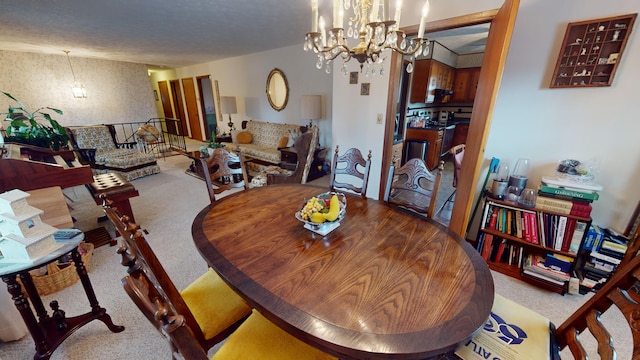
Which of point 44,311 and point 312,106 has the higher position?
point 312,106

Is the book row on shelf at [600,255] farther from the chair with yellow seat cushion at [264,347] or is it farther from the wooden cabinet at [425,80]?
the wooden cabinet at [425,80]

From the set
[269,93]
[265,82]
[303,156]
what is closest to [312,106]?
[303,156]

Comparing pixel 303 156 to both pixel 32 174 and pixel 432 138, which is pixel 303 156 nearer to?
pixel 32 174

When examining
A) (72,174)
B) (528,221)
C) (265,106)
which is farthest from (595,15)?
(265,106)

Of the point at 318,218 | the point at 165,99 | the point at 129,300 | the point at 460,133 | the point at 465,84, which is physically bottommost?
the point at 129,300

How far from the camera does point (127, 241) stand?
81 centimetres

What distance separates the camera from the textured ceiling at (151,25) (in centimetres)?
254

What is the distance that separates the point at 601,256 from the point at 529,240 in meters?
0.40

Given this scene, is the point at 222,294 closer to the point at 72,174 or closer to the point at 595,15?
the point at 72,174

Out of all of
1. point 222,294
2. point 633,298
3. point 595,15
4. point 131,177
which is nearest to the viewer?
point 633,298

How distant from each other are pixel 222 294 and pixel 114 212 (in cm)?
61

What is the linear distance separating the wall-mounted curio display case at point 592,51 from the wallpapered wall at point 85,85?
8.26m

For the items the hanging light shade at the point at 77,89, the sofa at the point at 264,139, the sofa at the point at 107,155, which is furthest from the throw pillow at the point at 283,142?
the hanging light shade at the point at 77,89

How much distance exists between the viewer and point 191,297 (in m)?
1.18
